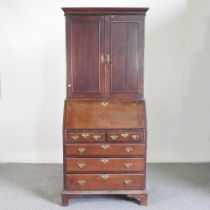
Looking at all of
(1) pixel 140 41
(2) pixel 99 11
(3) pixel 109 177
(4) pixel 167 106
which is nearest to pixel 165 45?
(4) pixel 167 106

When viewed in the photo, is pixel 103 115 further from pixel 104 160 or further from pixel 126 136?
pixel 104 160

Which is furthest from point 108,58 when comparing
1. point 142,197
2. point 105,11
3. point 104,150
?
point 142,197

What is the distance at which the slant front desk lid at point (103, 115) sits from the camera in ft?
8.96

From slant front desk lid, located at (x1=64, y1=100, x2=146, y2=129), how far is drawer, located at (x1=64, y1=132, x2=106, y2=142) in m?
0.06

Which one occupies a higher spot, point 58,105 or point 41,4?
point 41,4

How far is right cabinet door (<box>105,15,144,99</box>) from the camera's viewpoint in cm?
271

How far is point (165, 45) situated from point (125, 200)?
1758mm

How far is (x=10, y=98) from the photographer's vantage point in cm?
368

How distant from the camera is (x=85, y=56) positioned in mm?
2744

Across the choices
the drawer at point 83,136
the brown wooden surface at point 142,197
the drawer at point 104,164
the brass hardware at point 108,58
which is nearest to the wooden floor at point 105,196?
the brown wooden surface at point 142,197

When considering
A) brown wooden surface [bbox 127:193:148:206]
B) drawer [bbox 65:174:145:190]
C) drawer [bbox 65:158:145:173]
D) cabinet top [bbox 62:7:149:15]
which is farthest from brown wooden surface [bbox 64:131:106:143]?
cabinet top [bbox 62:7:149:15]

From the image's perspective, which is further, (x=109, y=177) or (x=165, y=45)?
(x=165, y=45)

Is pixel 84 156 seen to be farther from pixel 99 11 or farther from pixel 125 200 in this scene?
pixel 99 11

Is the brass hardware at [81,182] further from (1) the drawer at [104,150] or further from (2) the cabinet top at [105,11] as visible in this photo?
(2) the cabinet top at [105,11]
